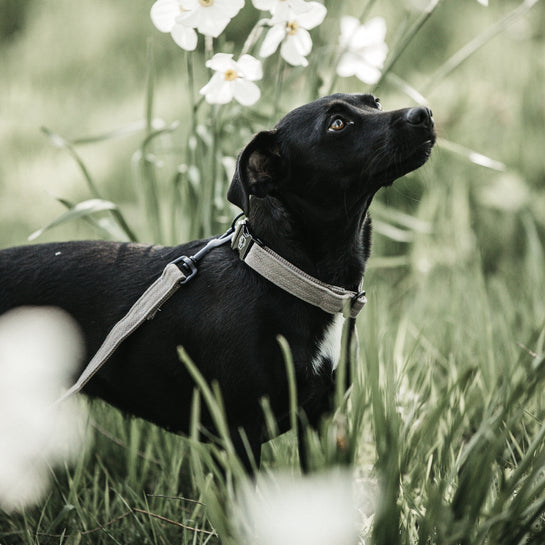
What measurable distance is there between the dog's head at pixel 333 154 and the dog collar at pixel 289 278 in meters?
0.15

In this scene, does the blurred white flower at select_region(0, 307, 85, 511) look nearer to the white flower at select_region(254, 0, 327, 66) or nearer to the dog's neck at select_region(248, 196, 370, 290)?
the dog's neck at select_region(248, 196, 370, 290)

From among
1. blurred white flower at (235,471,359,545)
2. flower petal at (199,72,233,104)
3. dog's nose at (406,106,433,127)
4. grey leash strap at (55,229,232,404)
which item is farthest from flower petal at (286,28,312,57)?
blurred white flower at (235,471,359,545)

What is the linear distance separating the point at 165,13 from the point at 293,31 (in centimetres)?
46

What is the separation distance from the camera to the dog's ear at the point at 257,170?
1.95m

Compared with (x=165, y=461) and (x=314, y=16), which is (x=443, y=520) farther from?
(x=314, y=16)

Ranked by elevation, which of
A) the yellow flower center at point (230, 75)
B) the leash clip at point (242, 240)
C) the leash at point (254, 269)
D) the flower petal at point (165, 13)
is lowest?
the leash at point (254, 269)

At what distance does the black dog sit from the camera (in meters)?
1.98

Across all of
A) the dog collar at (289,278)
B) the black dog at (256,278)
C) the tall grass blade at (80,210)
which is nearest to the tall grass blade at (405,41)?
the black dog at (256,278)

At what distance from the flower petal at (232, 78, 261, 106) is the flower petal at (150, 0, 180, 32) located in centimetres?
28

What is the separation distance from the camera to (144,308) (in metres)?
2.10

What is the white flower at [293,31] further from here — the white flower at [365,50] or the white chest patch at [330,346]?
the white chest patch at [330,346]

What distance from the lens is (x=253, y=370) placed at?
1950mm

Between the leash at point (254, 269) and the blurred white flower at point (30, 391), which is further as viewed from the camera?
the blurred white flower at point (30, 391)

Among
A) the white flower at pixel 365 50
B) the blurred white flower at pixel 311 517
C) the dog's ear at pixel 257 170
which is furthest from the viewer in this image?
the white flower at pixel 365 50
